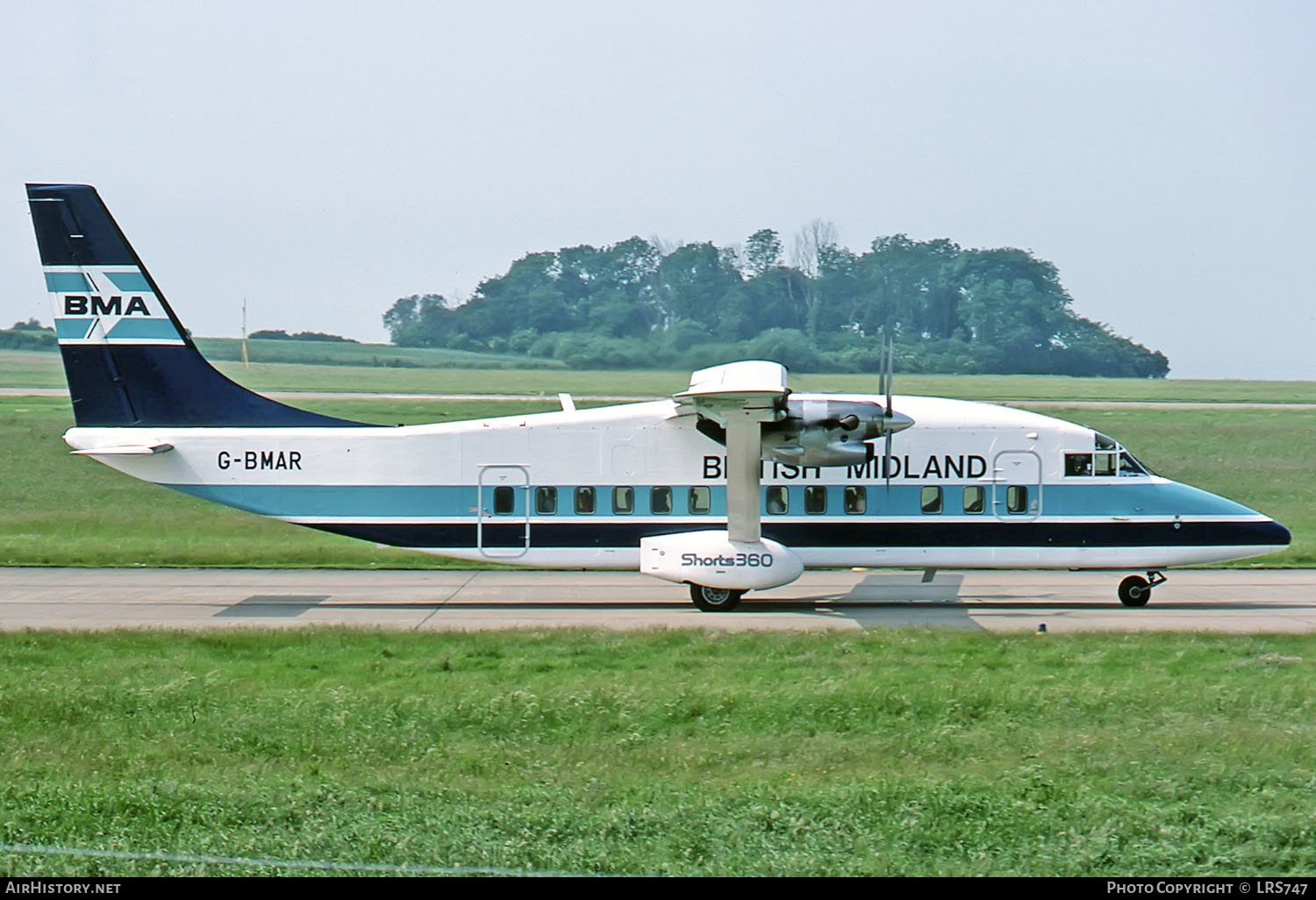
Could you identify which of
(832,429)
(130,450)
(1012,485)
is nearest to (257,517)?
(130,450)

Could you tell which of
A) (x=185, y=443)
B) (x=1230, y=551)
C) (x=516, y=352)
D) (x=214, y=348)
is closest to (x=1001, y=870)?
(x=1230, y=551)

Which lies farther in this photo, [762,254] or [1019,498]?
[762,254]

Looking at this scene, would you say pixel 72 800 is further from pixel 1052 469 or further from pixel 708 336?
A: pixel 708 336

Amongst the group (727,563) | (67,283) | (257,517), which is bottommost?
(257,517)

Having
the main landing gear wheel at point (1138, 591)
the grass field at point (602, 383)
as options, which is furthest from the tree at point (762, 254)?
the main landing gear wheel at point (1138, 591)

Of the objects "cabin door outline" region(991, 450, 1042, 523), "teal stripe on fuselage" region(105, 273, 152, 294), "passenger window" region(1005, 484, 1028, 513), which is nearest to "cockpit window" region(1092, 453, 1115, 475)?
"cabin door outline" region(991, 450, 1042, 523)

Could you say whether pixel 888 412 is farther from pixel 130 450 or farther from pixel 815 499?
pixel 130 450

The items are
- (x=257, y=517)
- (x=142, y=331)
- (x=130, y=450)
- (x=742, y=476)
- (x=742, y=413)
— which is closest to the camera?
(x=742, y=413)

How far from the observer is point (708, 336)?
1072 inches

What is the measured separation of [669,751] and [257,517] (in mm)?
24903

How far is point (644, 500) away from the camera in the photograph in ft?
70.7

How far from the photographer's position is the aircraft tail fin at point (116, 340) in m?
21.5

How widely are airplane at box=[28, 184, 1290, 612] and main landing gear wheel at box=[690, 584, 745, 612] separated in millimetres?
34

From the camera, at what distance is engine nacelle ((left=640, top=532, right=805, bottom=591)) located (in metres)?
20.3
